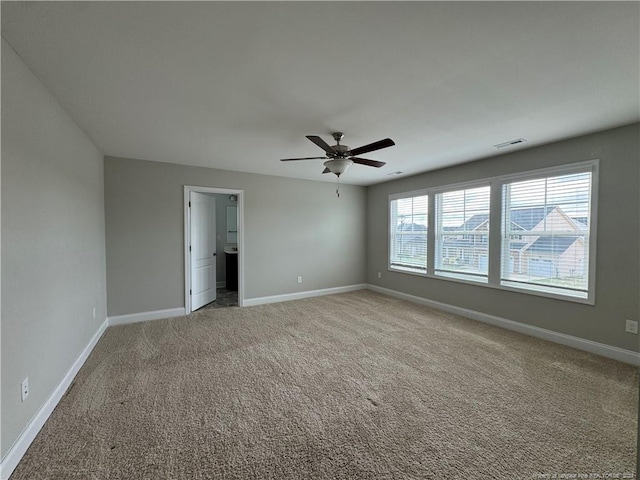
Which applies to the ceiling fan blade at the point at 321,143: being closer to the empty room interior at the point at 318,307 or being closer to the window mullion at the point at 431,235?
the empty room interior at the point at 318,307

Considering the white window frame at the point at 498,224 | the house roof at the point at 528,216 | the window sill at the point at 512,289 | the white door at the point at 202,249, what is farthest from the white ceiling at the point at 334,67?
the window sill at the point at 512,289

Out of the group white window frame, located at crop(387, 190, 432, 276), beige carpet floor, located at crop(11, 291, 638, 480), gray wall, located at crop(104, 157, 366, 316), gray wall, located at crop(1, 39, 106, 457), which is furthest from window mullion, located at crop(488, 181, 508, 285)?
gray wall, located at crop(1, 39, 106, 457)

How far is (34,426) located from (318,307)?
12.0 feet

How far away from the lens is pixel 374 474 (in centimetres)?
154

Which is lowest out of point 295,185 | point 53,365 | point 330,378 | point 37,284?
point 330,378

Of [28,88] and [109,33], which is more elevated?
[109,33]

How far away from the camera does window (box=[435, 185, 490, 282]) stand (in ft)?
13.8

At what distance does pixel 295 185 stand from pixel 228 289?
3.04 m

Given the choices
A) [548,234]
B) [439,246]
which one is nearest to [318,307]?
[439,246]

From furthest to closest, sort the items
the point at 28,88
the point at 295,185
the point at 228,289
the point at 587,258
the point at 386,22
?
the point at 228,289 → the point at 295,185 → the point at 587,258 → the point at 28,88 → the point at 386,22

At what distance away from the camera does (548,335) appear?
11.3 ft

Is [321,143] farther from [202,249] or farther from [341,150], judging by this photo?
[202,249]

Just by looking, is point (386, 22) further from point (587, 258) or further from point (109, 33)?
point (587, 258)

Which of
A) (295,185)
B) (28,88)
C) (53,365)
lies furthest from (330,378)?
(295,185)
